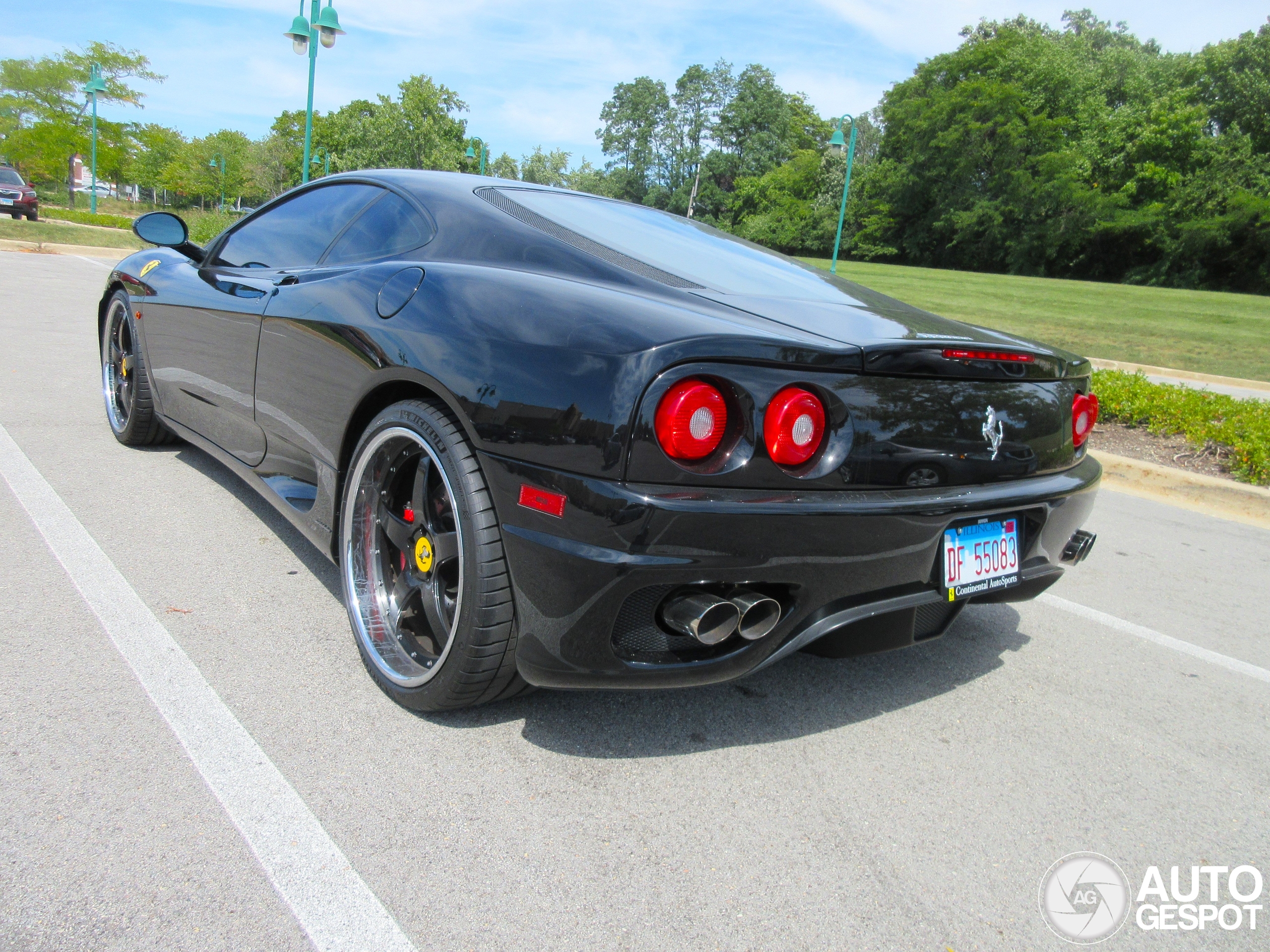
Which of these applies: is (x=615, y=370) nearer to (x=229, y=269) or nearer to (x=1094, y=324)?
(x=229, y=269)

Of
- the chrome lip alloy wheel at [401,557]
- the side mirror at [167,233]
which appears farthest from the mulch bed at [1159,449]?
the side mirror at [167,233]

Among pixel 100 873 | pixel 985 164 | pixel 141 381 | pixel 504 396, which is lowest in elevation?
pixel 100 873

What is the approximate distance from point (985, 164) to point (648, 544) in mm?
59873

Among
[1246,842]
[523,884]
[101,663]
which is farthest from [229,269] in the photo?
[1246,842]

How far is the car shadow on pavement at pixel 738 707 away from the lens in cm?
228

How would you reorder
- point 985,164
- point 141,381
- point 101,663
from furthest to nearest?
point 985,164 < point 141,381 < point 101,663

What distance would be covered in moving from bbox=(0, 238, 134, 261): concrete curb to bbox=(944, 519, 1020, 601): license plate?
61.9ft

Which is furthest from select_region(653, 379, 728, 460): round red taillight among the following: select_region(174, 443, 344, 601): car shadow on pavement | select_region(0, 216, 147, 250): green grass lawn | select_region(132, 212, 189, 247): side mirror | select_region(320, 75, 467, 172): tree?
select_region(320, 75, 467, 172): tree

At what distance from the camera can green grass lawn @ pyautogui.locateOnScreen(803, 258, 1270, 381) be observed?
17156 millimetres

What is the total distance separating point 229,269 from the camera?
3.53 m

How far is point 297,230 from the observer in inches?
134

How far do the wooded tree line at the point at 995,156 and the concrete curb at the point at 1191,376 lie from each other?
2525 cm

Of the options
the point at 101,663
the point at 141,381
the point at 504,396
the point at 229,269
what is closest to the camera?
the point at 504,396

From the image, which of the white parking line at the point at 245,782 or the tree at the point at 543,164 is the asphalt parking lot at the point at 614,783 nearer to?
the white parking line at the point at 245,782
